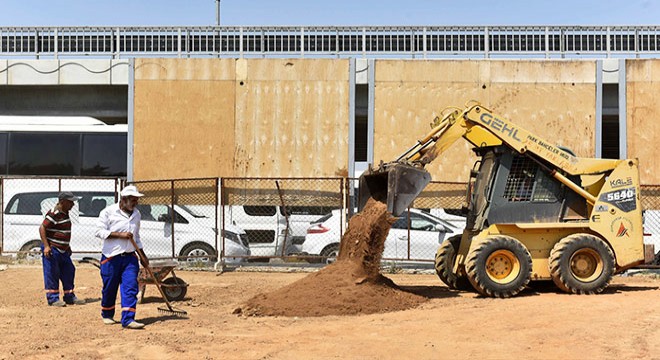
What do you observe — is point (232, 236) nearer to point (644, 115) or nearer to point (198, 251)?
point (198, 251)

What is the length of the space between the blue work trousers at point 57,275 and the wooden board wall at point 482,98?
11137 millimetres

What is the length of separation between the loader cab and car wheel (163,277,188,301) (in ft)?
16.0

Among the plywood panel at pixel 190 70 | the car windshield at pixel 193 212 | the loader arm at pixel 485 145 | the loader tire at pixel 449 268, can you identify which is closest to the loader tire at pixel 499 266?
the loader tire at pixel 449 268

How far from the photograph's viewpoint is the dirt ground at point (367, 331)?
8430mm

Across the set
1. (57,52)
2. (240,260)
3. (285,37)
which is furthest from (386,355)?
(57,52)

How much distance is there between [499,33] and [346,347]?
661 inches

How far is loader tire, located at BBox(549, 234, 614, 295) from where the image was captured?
12820mm

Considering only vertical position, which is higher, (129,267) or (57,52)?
(57,52)

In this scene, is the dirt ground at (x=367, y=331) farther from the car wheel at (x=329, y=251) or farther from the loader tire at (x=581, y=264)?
the car wheel at (x=329, y=251)

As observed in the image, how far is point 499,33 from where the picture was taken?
23.6 m

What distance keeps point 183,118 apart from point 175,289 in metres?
10.3

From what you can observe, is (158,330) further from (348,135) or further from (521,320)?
(348,135)

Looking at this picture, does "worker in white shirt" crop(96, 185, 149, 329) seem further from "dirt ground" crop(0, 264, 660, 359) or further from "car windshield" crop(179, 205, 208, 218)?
"car windshield" crop(179, 205, 208, 218)

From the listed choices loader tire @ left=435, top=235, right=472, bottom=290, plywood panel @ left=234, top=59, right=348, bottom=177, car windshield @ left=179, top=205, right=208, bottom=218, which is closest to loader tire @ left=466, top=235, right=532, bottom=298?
loader tire @ left=435, top=235, right=472, bottom=290
